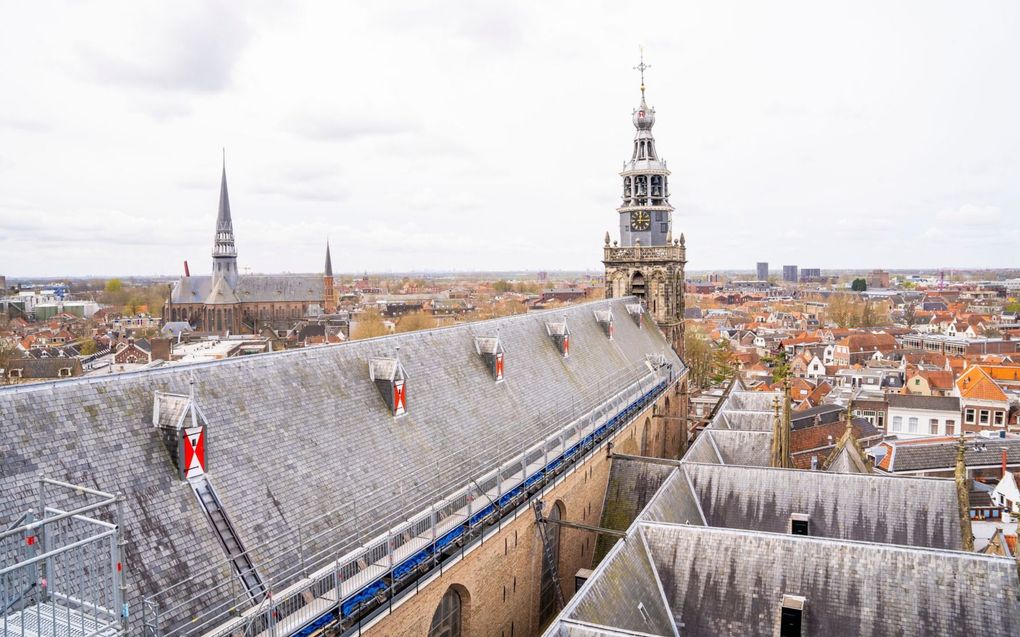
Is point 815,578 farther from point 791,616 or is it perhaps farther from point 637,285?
point 637,285

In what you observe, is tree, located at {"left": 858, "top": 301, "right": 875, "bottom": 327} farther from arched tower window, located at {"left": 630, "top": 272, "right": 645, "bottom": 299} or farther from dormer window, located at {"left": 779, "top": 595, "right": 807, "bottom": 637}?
dormer window, located at {"left": 779, "top": 595, "right": 807, "bottom": 637}

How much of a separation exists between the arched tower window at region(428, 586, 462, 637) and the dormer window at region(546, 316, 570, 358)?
56.1ft

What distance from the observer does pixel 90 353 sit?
10544 cm

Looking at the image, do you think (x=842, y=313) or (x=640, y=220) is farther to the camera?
(x=842, y=313)

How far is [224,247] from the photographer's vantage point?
5094 inches

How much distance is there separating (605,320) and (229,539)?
3096cm

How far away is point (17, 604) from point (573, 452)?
2000 centimetres

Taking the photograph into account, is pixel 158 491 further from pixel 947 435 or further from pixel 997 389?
pixel 997 389

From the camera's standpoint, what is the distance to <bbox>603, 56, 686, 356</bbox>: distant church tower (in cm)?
5116

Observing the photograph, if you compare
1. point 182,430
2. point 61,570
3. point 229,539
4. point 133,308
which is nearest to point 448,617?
point 229,539

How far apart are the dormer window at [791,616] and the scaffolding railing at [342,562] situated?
860cm

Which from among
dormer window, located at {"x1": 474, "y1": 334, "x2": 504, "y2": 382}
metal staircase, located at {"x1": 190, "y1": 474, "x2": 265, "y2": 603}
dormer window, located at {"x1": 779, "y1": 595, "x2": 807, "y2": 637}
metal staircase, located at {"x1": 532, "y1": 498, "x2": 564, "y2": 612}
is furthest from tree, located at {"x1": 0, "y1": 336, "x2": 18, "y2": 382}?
dormer window, located at {"x1": 779, "y1": 595, "x2": 807, "y2": 637}

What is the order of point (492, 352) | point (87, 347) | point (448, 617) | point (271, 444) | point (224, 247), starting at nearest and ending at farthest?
point (271, 444) < point (448, 617) < point (492, 352) < point (87, 347) < point (224, 247)

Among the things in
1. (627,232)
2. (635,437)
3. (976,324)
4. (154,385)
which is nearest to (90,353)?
(627,232)
